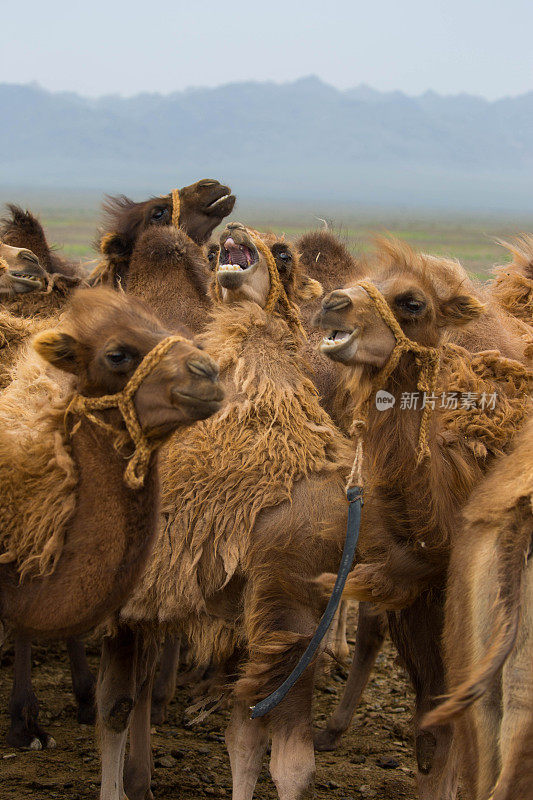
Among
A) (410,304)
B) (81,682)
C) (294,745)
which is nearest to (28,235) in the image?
(81,682)

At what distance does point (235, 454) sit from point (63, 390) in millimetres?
875

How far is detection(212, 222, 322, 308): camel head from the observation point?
4680mm

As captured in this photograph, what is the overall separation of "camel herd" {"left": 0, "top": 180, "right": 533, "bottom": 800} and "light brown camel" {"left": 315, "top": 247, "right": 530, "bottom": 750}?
0.02 m

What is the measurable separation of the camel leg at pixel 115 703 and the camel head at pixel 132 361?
1.59 meters

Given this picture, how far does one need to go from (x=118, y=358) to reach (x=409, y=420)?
3.96 ft

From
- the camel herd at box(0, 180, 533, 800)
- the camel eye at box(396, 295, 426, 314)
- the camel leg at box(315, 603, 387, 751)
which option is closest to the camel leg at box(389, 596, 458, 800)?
the camel herd at box(0, 180, 533, 800)

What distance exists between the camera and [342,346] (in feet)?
12.0

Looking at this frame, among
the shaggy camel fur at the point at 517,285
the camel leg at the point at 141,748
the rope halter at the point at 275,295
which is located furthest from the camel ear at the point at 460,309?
the camel leg at the point at 141,748

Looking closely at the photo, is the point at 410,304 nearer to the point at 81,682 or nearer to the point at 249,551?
the point at 249,551

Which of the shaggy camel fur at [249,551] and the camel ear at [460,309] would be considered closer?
the camel ear at [460,309]

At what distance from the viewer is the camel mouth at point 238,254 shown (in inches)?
189

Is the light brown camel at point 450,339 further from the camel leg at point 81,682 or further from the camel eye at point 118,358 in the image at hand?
the camel leg at point 81,682

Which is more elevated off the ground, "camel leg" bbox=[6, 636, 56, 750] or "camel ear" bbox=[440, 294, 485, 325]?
"camel ear" bbox=[440, 294, 485, 325]

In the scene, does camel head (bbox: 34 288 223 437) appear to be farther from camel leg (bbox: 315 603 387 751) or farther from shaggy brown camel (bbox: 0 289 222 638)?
camel leg (bbox: 315 603 387 751)
